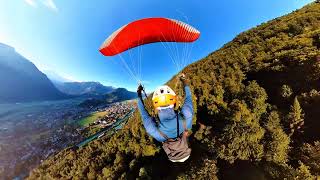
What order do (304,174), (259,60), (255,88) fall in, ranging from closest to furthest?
(304,174)
(255,88)
(259,60)

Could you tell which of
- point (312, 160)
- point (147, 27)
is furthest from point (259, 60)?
point (147, 27)

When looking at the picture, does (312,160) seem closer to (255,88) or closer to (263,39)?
(255,88)

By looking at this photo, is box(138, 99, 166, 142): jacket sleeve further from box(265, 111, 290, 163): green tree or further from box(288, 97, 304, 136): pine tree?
box(288, 97, 304, 136): pine tree

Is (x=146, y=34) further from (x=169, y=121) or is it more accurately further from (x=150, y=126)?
(x=169, y=121)

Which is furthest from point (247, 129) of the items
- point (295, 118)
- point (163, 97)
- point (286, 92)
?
point (163, 97)

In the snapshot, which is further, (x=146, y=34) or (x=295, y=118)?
(x=295, y=118)

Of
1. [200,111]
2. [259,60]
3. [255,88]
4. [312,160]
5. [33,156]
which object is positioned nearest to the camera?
[312,160]

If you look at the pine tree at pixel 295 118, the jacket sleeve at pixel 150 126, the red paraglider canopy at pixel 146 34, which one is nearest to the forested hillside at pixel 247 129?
the pine tree at pixel 295 118
